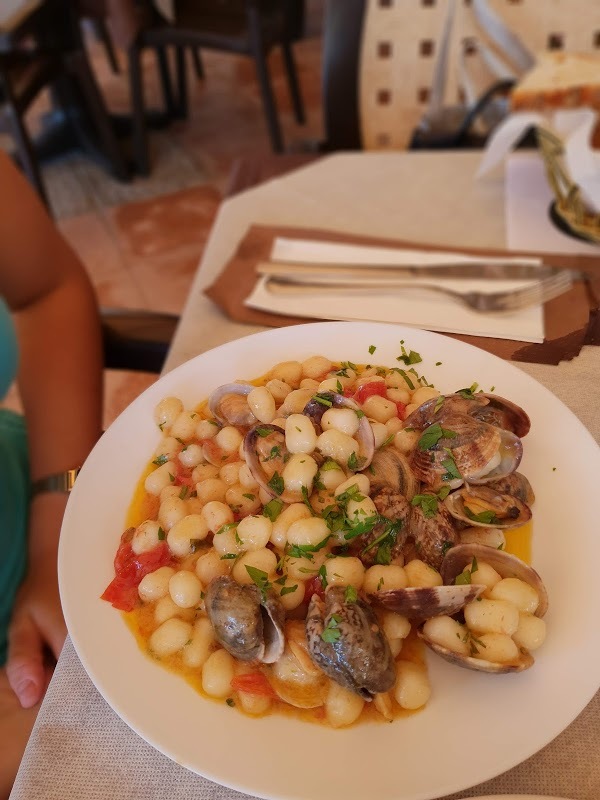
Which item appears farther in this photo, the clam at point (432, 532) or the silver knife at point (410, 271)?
A: the silver knife at point (410, 271)

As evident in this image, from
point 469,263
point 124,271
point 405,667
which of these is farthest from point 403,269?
point 124,271

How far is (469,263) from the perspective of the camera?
1027 mm

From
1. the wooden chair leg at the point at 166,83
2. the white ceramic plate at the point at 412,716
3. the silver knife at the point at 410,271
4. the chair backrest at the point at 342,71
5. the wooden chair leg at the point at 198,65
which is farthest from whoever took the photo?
the wooden chair leg at the point at 198,65

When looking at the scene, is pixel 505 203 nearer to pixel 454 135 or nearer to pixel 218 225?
pixel 454 135

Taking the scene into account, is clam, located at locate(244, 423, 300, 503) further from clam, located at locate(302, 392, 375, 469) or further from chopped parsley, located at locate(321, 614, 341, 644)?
chopped parsley, located at locate(321, 614, 341, 644)

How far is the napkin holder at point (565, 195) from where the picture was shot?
1.13 metres

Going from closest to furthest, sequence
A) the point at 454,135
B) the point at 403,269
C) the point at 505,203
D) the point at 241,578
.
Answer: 1. the point at 241,578
2. the point at 403,269
3. the point at 505,203
4. the point at 454,135

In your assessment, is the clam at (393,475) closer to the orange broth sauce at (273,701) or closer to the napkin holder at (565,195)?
the orange broth sauce at (273,701)

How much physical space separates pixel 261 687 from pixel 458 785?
0.18 metres

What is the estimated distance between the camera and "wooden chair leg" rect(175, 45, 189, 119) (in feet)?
12.8

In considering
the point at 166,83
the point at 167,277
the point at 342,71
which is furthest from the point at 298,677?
the point at 166,83

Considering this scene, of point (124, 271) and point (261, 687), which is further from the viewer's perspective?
A: point (124, 271)

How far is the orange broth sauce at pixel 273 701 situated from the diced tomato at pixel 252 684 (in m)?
0.01

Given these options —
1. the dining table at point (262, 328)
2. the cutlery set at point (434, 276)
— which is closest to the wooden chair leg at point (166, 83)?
the dining table at point (262, 328)
